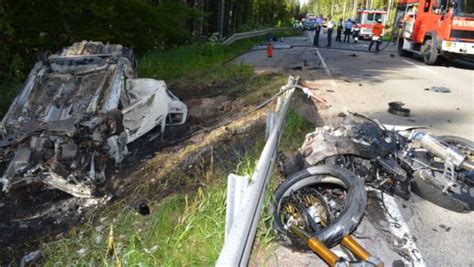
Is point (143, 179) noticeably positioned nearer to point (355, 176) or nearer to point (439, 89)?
point (355, 176)

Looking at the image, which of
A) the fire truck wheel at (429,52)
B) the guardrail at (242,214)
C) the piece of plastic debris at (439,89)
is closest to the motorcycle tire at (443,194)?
the guardrail at (242,214)

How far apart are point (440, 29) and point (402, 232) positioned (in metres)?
13.5

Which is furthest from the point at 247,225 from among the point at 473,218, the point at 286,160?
the point at 473,218

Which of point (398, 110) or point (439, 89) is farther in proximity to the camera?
point (439, 89)

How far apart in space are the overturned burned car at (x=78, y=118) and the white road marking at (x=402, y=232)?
311cm

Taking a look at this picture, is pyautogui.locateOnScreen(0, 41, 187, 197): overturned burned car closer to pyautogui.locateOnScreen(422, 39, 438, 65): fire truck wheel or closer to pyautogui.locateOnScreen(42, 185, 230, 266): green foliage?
pyautogui.locateOnScreen(42, 185, 230, 266): green foliage

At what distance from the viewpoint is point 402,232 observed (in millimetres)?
3400

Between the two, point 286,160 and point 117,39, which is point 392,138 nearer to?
point 286,160

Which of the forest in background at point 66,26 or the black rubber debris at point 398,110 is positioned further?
the forest in background at point 66,26

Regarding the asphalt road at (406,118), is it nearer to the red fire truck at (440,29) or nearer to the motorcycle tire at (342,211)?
the motorcycle tire at (342,211)

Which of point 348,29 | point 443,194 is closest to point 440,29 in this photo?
point 443,194

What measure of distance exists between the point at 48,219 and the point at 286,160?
252 centimetres

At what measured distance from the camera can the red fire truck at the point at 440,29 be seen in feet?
45.0

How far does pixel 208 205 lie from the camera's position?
11.8ft
